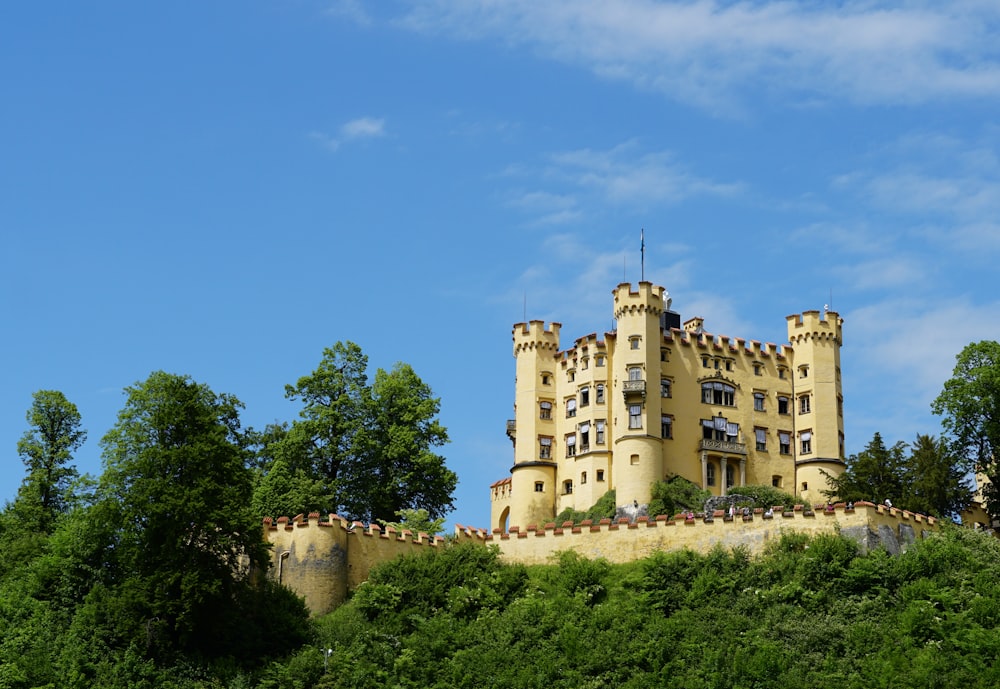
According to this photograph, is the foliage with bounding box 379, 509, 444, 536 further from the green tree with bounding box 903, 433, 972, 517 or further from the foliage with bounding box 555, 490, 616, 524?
the green tree with bounding box 903, 433, 972, 517

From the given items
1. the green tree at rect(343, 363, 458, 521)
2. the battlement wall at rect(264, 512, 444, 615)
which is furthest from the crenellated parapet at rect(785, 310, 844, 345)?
the battlement wall at rect(264, 512, 444, 615)

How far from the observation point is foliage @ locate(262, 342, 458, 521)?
75.0m

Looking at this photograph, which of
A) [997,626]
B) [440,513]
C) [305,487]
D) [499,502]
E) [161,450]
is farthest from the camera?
[499,502]

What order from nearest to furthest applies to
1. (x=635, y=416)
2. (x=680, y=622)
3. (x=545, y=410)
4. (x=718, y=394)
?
(x=680, y=622) < (x=635, y=416) < (x=718, y=394) < (x=545, y=410)

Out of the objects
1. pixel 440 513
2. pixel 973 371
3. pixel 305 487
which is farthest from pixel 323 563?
pixel 973 371

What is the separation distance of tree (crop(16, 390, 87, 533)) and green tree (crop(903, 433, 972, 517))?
34064 mm

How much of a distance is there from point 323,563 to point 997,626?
2253cm

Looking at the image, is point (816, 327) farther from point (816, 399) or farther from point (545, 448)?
point (545, 448)

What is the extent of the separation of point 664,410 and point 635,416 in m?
1.94

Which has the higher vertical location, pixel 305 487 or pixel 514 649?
pixel 305 487

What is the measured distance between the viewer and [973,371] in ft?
250

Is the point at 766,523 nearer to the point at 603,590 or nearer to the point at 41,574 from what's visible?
the point at 603,590

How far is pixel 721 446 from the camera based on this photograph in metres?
79.2

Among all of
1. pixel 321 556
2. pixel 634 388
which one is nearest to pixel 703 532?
pixel 321 556
